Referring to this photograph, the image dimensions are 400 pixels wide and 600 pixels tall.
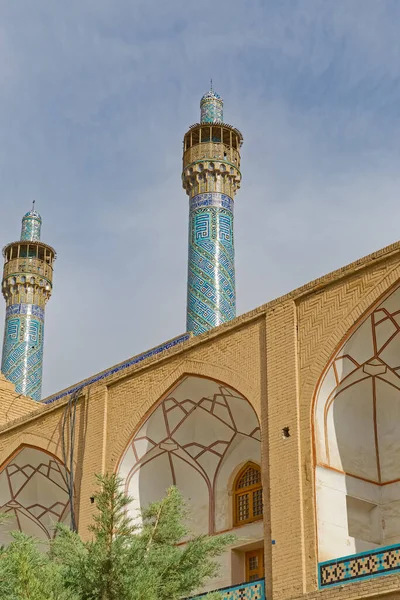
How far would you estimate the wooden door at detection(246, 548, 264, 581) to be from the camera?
9.84 metres

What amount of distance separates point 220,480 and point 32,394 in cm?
939

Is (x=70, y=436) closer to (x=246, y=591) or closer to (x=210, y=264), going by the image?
(x=246, y=591)

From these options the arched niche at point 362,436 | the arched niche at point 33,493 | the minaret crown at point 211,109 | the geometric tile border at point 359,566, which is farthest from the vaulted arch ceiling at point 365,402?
the minaret crown at point 211,109

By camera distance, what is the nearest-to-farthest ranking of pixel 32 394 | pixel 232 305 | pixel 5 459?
pixel 5 459, pixel 232 305, pixel 32 394

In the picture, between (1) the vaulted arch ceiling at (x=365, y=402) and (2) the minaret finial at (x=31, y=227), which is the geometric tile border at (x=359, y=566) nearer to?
(1) the vaulted arch ceiling at (x=365, y=402)

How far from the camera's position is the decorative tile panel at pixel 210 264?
15.4 metres

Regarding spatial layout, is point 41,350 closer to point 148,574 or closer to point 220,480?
point 220,480

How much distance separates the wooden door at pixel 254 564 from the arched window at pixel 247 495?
1.07 feet

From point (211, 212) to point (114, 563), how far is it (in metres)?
10.1

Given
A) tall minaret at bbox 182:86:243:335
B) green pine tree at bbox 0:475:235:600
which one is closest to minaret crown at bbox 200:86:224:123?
tall minaret at bbox 182:86:243:335

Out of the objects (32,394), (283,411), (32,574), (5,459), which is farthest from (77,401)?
(32,394)

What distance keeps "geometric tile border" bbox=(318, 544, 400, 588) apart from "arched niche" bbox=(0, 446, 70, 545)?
4764 millimetres

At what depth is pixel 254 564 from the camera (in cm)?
998

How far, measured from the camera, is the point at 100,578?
719cm
